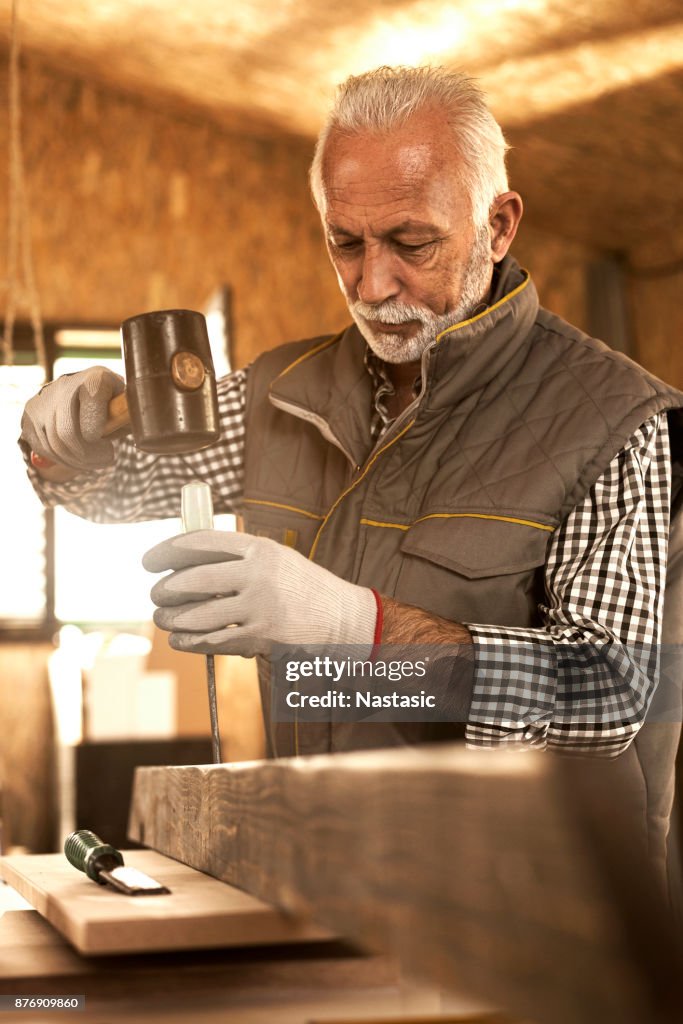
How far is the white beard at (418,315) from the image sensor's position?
4.97 ft

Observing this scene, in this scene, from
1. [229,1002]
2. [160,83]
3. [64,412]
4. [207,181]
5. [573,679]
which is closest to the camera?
[229,1002]

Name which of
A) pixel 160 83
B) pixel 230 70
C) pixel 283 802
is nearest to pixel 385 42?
pixel 230 70

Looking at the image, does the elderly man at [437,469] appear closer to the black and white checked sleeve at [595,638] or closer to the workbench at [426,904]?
the black and white checked sleeve at [595,638]

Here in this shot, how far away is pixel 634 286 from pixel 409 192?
3159 mm

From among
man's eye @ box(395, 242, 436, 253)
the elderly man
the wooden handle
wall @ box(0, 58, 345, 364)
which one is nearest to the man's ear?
the elderly man

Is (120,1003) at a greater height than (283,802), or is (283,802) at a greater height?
(283,802)

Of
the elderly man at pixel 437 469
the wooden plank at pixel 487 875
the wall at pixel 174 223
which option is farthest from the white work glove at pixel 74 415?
the wall at pixel 174 223

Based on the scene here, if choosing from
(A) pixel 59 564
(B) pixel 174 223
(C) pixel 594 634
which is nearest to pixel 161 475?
(C) pixel 594 634

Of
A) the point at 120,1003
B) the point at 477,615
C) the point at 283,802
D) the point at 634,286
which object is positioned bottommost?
the point at 120,1003

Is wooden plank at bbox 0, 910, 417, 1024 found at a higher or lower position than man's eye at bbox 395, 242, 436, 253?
lower

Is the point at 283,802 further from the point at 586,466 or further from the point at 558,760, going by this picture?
the point at 586,466

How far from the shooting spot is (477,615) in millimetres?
1436

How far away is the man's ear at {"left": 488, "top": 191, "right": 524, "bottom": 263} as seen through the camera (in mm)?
1576

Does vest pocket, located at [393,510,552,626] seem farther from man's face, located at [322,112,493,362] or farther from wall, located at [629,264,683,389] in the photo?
wall, located at [629,264,683,389]
